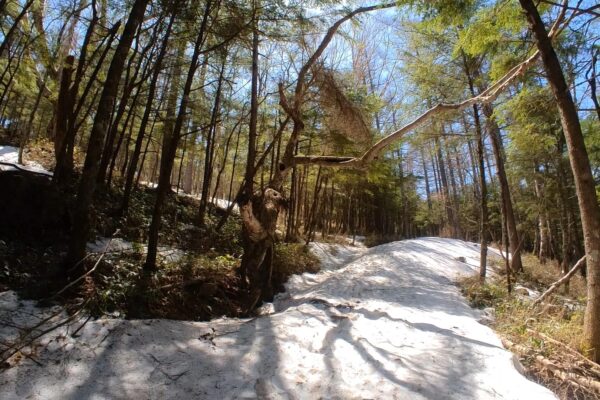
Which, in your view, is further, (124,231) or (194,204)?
(194,204)

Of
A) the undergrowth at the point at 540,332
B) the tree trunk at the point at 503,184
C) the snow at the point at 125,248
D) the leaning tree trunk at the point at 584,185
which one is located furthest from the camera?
the tree trunk at the point at 503,184

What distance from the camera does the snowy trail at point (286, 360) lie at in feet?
9.94

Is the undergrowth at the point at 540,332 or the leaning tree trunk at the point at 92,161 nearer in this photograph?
the undergrowth at the point at 540,332

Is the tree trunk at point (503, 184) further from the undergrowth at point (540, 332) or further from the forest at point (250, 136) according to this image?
the undergrowth at point (540, 332)

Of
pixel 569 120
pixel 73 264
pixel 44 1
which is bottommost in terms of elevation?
pixel 73 264

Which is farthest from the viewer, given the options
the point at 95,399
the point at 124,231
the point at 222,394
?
the point at 124,231

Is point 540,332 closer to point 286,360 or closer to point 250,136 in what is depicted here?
point 286,360

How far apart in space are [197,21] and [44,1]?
4504 millimetres

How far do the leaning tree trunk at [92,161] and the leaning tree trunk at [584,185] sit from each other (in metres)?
5.13

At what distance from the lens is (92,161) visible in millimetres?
4504

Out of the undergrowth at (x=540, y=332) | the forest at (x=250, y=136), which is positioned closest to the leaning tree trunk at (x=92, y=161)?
the forest at (x=250, y=136)

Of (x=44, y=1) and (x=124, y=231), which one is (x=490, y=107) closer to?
(x=124, y=231)

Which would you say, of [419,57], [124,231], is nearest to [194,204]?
[124,231]

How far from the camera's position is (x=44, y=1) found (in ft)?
26.4
